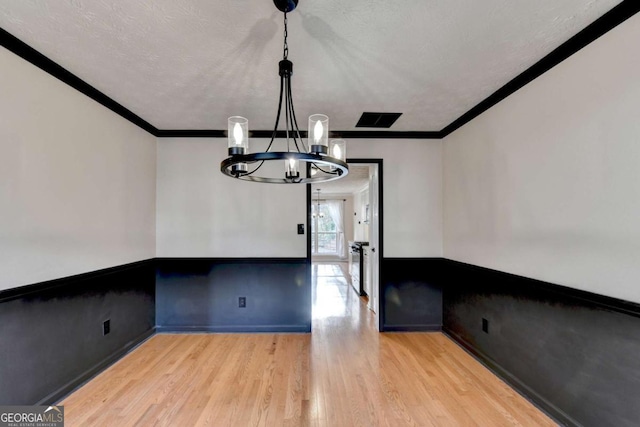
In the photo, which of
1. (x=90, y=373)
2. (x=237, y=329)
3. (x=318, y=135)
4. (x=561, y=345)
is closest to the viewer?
(x=318, y=135)

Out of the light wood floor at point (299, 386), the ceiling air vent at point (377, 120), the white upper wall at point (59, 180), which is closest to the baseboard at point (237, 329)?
the light wood floor at point (299, 386)

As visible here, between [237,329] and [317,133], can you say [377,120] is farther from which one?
[237,329]

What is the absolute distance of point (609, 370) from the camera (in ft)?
5.64

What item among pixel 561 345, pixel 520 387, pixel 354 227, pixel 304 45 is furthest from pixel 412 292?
pixel 354 227

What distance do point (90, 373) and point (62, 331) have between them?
1.66 ft

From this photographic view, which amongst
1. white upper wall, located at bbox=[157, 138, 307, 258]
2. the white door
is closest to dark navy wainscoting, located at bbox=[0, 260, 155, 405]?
white upper wall, located at bbox=[157, 138, 307, 258]

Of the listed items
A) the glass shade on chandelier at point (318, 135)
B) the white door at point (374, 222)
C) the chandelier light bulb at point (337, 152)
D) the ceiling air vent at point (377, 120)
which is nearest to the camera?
the glass shade on chandelier at point (318, 135)

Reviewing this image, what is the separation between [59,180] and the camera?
229 cm

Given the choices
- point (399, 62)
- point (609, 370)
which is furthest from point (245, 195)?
point (609, 370)

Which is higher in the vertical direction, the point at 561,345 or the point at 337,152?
the point at 337,152

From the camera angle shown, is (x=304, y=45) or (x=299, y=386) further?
(x=299, y=386)

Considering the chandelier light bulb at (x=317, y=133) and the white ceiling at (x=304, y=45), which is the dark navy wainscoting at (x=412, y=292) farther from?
the chandelier light bulb at (x=317, y=133)

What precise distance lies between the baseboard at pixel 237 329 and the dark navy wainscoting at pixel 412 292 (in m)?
1.06

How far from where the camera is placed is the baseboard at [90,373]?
7.25 feet
